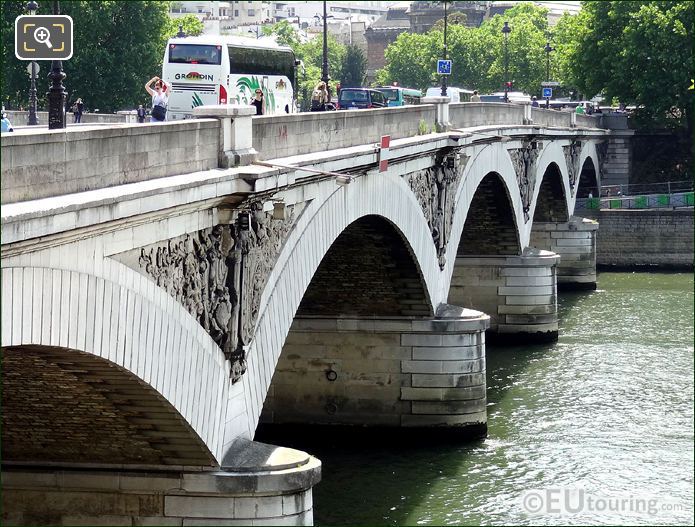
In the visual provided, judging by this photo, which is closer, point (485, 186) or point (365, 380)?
point (365, 380)

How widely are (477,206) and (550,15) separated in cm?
13564

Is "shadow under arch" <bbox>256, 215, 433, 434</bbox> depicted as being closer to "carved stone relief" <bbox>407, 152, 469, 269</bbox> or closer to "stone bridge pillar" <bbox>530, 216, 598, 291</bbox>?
"carved stone relief" <bbox>407, 152, 469, 269</bbox>

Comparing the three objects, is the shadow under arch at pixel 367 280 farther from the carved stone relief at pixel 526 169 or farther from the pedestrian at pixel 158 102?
the carved stone relief at pixel 526 169

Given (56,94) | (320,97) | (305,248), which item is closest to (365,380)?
(305,248)

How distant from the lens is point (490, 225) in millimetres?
46125

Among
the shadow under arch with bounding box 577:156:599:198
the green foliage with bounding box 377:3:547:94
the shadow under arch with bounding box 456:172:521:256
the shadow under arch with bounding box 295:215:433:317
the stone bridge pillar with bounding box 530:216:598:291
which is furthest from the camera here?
the green foliage with bounding box 377:3:547:94

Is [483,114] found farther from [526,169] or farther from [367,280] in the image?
[367,280]

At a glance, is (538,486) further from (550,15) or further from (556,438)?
(550,15)

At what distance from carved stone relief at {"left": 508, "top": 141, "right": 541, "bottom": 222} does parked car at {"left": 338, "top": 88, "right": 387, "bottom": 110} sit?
471 centimetres

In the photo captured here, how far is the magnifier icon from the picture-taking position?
515 inches

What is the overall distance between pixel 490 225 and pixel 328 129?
23.7 metres

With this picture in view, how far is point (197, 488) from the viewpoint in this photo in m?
17.2

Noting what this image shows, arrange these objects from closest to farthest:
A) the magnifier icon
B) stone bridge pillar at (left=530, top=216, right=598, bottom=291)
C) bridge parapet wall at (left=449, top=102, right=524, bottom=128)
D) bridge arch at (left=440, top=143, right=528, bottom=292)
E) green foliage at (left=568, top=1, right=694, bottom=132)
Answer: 1. the magnifier icon
2. bridge arch at (left=440, top=143, right=528, bottom=292)
3. bridge parapet wall at (left=449, top=102, right=524, bottom=128)
4. stone bridge pillar at (left=530, top=216, right=598, bottom=291)
5. green foliage at (left=568, top=1, right=694, bottom=132)

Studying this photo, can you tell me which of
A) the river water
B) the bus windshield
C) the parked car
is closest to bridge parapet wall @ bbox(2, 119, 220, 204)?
the river water
